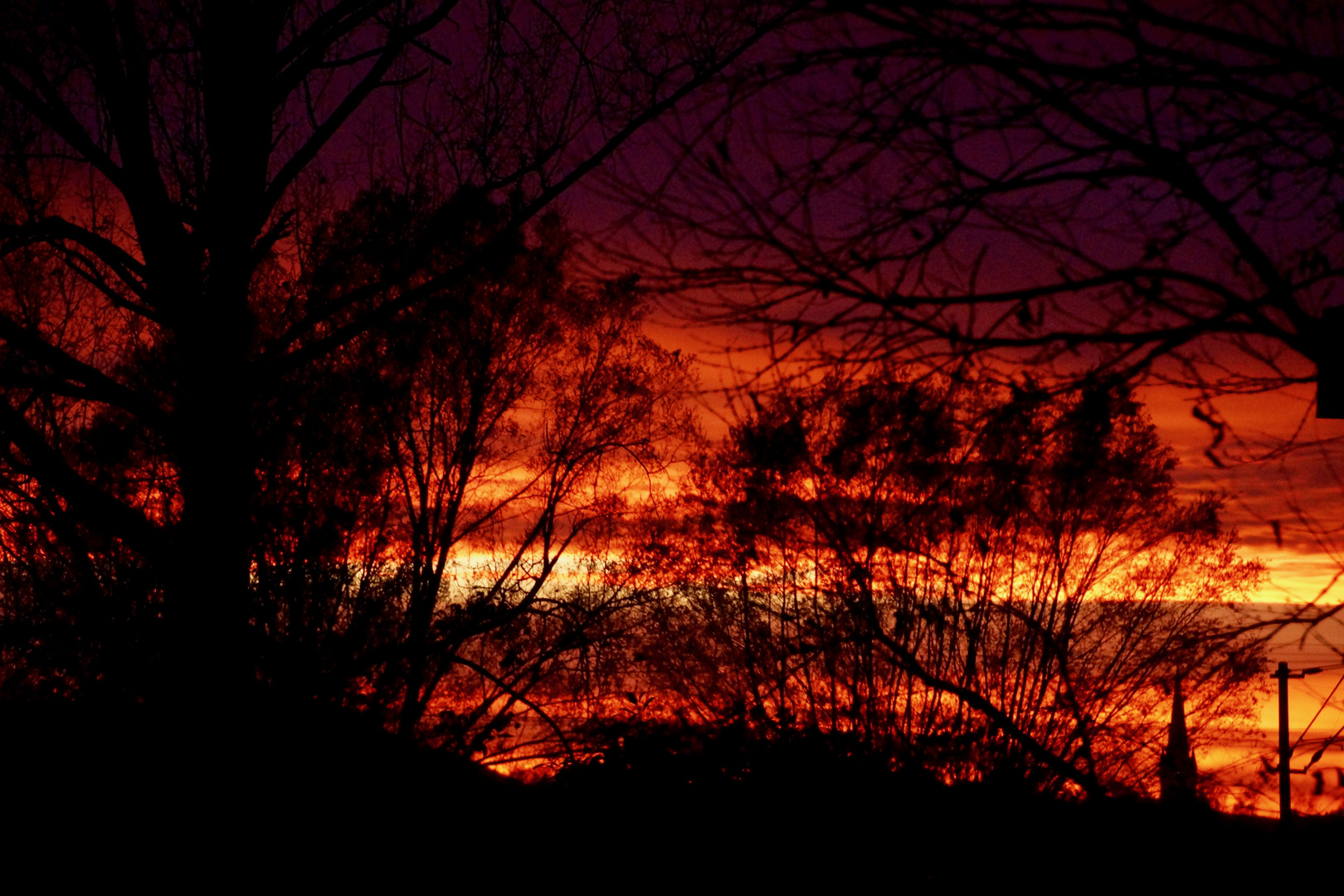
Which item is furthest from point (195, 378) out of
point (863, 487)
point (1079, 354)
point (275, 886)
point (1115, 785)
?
point (1115, 785)

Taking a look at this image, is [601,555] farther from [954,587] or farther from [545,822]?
[954,587]

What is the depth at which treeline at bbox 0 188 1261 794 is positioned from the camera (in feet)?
13.3

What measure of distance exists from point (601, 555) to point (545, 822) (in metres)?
8.95

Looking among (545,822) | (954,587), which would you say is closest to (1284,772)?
(954,587)

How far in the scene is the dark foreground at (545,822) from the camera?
18.7ft

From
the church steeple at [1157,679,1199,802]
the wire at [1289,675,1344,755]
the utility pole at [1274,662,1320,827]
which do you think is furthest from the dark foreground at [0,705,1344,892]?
the wire at [1289,675,1344,755]

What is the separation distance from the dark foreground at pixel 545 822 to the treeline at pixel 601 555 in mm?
349

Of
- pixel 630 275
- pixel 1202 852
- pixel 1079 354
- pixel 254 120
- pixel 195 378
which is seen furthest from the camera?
pixel 254 120

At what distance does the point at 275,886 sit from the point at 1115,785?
20.6 feet

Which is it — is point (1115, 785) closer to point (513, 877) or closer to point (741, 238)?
point (513, 877)

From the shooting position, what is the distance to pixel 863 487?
6359 millimetres

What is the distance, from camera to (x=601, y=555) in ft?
52.0

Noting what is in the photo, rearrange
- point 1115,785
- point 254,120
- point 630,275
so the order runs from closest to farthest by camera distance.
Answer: point 630,275
point 254,120
point 1115,785

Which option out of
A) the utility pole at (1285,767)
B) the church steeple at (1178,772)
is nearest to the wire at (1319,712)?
the utility pole at (1285,767)
